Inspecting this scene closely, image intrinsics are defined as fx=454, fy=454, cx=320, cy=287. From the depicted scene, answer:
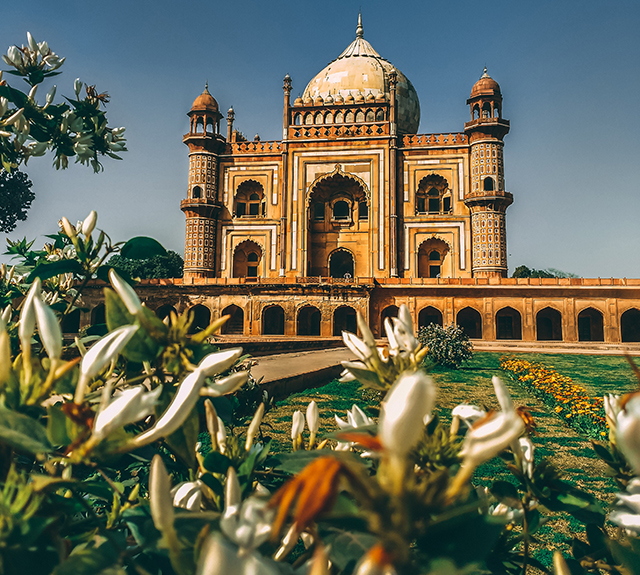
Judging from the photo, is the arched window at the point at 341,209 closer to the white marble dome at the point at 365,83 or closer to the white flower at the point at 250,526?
the white marble dome at the point at 365,83

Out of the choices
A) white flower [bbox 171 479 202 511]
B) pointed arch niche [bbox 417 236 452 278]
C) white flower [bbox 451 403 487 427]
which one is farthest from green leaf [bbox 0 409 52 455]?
pointed arch niche [bbox 417 236 452 278]

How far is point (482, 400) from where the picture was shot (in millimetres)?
5988

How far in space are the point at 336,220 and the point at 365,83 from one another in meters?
8.02

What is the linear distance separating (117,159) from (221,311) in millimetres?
15736

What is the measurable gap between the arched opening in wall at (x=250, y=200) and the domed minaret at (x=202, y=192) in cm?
112

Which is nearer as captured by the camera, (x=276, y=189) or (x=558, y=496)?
(x=558, y=496)

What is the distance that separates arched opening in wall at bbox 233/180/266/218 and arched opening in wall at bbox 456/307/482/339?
10.2 metres

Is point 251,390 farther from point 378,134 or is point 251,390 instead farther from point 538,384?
point 378,134

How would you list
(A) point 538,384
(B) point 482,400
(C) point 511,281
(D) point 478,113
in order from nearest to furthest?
(B) point 482,400
(A) point 538,384
(C) point 511,281
(D) point 478,113

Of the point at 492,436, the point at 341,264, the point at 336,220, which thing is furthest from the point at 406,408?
the point at 341,264

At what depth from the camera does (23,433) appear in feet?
1.53

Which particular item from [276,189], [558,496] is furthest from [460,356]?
[276,189]

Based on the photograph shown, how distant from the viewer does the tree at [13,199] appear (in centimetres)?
1998

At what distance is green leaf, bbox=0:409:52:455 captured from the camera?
45cm
